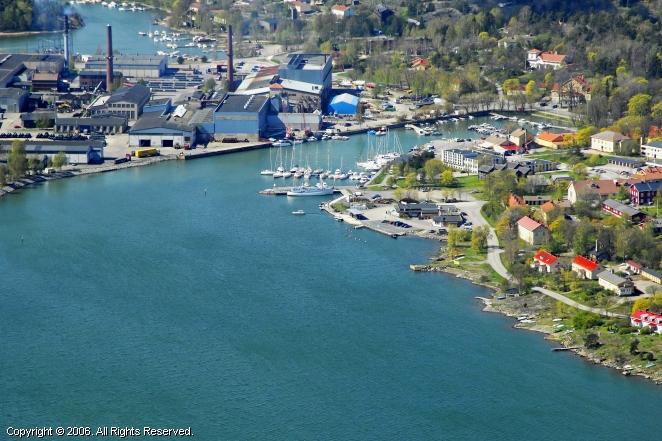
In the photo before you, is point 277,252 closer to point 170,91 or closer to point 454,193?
point 454,193

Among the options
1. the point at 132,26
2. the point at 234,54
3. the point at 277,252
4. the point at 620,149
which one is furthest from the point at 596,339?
the point at 132,26

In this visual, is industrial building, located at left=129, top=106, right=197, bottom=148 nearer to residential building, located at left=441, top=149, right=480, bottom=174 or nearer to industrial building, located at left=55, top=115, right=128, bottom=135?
industrial building, located at left=55, top=115, right=128, bottom=135

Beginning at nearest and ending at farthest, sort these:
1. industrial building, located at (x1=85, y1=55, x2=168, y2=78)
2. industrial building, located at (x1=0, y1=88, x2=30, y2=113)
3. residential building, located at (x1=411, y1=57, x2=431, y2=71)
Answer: industrial building, located at (x1=0, y1=88, x2=30, y2=113) → industrial building, located at (x1=85, y1=55, x2=168, y2=78) → residential building, located at (x1=411, y1=57, x2=431, y2=71)

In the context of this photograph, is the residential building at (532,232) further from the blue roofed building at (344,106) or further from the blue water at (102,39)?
the blue water at (102,39)

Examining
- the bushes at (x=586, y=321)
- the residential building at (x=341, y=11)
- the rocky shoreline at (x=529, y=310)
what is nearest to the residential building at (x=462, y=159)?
the rocky shoreline at (x=529, y=310)

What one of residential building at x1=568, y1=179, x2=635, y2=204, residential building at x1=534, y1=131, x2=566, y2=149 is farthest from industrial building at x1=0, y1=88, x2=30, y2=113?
residential building at x1=568, y1=179, x2=635, y2=204
